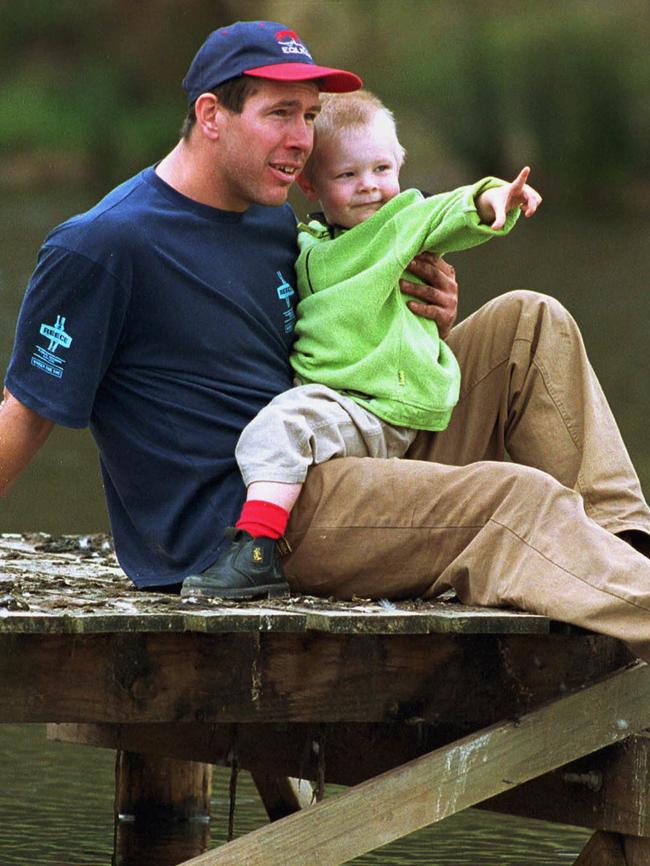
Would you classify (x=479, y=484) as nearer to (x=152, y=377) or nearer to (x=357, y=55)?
(x=152, y=377)

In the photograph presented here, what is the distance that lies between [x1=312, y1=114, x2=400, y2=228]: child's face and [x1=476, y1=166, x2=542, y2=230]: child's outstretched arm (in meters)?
0.23

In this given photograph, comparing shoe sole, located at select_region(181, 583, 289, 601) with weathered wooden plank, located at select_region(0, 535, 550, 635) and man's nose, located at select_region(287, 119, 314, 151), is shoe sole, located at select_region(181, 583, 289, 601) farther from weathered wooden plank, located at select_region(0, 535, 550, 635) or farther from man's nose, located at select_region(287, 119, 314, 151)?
man's nose, located at select_region(287, 119, 314, 151)

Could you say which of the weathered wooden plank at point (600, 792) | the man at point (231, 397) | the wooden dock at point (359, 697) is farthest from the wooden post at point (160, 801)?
the man at point (231, 397)

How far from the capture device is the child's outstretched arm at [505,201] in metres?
3.22

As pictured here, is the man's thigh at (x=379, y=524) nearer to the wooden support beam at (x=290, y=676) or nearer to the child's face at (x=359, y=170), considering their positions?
the wooden support beam at (x=290, y=676)

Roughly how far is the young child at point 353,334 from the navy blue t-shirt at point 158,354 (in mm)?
89

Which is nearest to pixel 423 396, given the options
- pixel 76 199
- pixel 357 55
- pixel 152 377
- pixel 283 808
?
pixel 152 377

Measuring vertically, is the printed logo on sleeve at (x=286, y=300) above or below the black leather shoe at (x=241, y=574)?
above

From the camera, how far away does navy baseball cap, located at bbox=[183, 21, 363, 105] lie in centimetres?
329

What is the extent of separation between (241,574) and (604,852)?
0.87m

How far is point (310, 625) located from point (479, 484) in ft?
1.41

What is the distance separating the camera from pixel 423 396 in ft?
11.1

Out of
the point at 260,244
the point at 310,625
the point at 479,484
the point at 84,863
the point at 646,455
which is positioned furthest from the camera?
the point at 646,455

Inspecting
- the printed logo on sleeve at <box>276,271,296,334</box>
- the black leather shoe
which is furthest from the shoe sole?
the printed logo on sleeve at <box>276,271,296,334</box>
